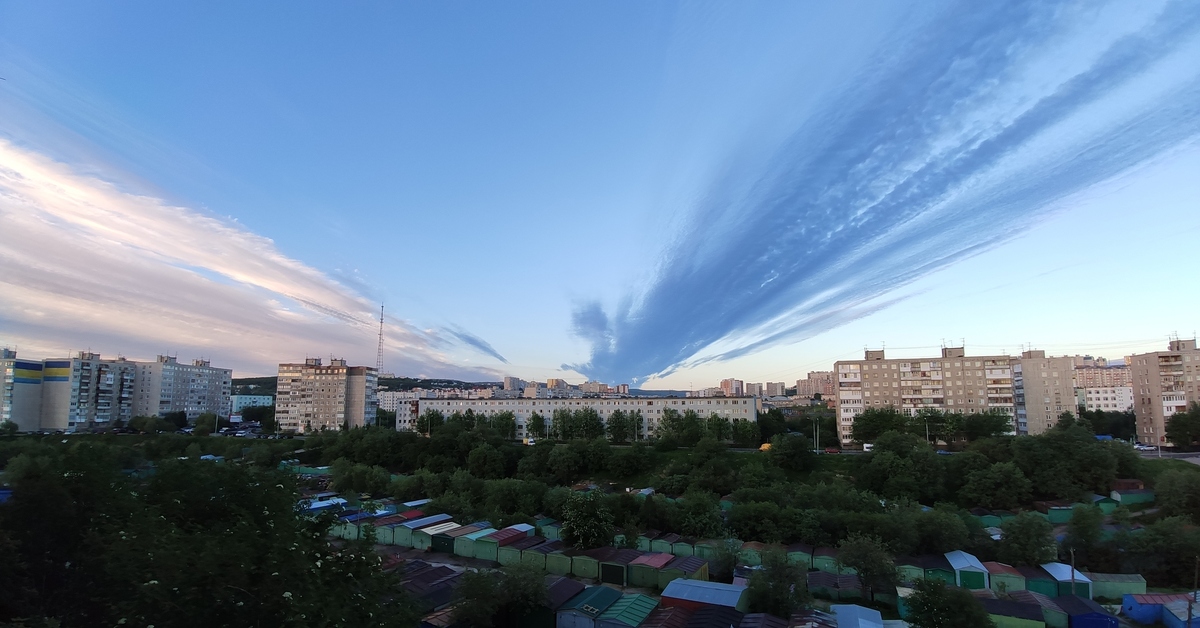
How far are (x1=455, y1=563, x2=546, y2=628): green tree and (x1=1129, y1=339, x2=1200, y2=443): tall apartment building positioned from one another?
4679cm

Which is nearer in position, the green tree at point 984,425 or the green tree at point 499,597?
the green tree at point 499,597

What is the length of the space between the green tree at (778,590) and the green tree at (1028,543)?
849cm

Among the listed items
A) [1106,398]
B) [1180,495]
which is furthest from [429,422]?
[1106,398]

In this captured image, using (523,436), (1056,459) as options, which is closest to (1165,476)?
(1056,459)

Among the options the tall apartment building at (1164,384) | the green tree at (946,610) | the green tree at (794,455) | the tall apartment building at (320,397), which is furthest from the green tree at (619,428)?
the green tree at (946,610)

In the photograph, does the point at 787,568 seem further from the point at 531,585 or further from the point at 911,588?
the point at 531,585

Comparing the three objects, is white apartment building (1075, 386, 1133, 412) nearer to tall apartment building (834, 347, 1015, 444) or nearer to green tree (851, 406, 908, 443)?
tall apartment building (834, 347, 1015, 444)

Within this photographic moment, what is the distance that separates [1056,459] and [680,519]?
19.3 m

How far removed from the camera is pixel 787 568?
1340cm

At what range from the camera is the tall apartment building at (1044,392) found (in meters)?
42.7

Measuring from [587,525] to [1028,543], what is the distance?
43.6 ft

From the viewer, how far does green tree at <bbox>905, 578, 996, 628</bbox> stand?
396 inches

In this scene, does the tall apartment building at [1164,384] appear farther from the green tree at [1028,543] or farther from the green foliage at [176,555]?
the green foliage at [176,555]

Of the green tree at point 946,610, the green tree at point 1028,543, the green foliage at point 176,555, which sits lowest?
the green tree at point 1028,543
